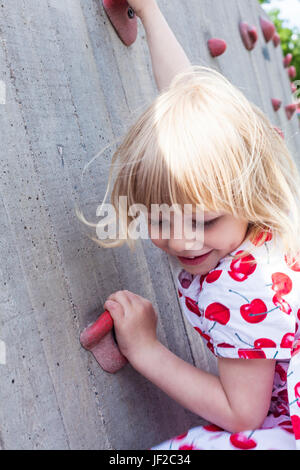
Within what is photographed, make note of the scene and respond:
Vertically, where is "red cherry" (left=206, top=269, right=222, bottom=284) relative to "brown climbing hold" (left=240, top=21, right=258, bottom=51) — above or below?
below

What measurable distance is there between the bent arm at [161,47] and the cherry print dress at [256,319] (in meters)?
0.46

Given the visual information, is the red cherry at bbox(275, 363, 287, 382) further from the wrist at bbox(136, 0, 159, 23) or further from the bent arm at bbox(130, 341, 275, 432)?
the wrist at bbox(136, 0, 159, 23)

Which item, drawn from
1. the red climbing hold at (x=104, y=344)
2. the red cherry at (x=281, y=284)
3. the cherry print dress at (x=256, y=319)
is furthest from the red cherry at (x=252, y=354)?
the red climbing hold at (x=104, y=344)

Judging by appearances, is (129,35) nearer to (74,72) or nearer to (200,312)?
(74,72)

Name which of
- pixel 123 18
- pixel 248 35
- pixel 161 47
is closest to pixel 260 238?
pixel 161 47

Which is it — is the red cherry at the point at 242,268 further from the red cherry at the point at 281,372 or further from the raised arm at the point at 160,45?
the raised arm at the point at 160,45

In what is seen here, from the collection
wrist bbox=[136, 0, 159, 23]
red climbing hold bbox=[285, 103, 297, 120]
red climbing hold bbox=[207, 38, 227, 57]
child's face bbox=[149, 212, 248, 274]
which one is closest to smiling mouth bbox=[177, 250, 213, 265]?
child's face bbox=[149, 212, 248, 274]

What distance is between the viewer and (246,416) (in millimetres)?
952

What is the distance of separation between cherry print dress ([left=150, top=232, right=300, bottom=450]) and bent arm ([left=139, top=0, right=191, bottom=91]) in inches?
17.9

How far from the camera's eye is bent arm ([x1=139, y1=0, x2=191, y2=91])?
1.22 meters

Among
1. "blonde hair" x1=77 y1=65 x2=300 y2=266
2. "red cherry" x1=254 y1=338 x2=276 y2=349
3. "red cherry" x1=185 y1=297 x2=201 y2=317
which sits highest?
"blonde hair" x1=77 y1=65 x2=300 y2=266

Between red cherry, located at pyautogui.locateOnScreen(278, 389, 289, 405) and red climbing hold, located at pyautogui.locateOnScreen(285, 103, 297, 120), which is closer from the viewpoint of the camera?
red cherry, located at pyautogui.locateOnScreen(278, 389, 289, 405)

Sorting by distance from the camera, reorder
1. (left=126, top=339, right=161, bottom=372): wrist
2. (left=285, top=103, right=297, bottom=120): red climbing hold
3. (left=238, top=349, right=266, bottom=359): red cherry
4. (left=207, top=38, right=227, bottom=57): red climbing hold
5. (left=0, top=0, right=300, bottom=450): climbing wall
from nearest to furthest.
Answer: (left=0, top=0, right=300, bottom=450): climbing wall, (left=238, top=349, right=266, bottom=359): red cherry, (left=126, top=339, right=161, bottom=372): wrist, (left=207, top=38, right=227, bottom=57): red climbing hold, (left=285, top=103, right=297, bottom=120): red climbing hold
